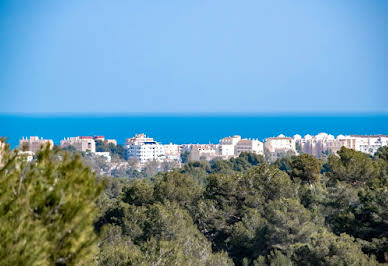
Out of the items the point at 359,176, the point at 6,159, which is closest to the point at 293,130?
the point at 359,176

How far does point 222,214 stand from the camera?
1664 cm

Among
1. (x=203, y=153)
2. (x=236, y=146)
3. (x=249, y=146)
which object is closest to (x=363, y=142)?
(x=249, y=146)

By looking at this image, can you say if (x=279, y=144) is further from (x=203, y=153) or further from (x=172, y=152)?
(x=172, y=152)

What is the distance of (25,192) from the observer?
442 centimetres

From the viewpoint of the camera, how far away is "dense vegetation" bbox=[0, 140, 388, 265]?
4.39 meters

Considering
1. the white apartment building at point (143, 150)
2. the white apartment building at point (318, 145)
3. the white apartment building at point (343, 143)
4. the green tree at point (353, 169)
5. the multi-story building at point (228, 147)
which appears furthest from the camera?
the white apartment building at point (143, 150)

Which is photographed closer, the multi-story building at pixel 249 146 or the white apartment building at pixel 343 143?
the white apartment building at pixel 343 143

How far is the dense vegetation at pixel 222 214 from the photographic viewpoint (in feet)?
14.4

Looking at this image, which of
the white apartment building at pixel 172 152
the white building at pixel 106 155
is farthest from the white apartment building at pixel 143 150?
the white building at pixel 106 155

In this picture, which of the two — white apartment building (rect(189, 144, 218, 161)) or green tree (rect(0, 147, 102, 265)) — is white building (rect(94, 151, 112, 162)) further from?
green tree (rect(0, 147, 102, 265))

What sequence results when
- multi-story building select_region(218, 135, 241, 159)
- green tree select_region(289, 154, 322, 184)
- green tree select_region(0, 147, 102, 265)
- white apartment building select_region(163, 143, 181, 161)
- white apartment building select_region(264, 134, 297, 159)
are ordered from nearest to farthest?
green tree select_region(0, 147, 102, 265)
green tree select_region(289, 154, 322, 184)
white apartment building select_region(163, 143, 181, 161)
multi-story building select_region(218, 135, 241, 159)
white apartment building select_region(264, 134, 297, 159)

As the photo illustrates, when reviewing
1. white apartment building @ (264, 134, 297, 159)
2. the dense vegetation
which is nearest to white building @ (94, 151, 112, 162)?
white apartment building @ (264, 134, 297, 159)

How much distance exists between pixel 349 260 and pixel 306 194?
5426 mm

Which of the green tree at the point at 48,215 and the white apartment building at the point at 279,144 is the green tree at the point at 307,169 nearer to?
the green tree at the point at 48,215
